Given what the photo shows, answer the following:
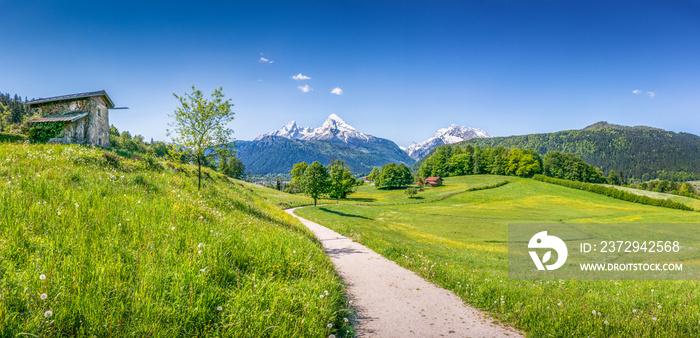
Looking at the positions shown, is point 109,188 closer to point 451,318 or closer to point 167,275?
point 167,275

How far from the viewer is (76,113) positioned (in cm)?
2162

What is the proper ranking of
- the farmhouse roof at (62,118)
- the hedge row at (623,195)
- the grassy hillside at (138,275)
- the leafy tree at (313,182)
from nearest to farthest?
the grassy hillside at (138,275), the farmhouse roof at (62,118), the leafy tree at (313,182), the hedge row at (623,195)

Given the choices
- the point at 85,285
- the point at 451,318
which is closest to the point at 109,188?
the point at 85,285

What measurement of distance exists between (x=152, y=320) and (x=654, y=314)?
880cm

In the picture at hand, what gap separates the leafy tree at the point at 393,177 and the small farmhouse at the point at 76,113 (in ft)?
327

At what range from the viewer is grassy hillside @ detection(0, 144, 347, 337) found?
3119mm

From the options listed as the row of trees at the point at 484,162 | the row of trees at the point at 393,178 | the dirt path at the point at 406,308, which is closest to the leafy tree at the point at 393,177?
the row of trees at the point at 393,178

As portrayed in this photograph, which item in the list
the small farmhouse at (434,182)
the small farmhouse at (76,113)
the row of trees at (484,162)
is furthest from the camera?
the row of trees at (484,162)

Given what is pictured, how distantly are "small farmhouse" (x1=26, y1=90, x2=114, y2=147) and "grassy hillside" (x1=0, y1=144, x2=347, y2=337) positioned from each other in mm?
17724

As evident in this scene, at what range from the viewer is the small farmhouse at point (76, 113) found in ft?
67.4

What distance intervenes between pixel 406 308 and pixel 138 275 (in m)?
A: 5.02

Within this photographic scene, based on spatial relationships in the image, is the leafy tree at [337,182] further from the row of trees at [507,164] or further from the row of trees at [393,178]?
the row of trees at [507,164]

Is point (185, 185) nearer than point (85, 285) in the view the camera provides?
No

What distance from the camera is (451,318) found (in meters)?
5.72
